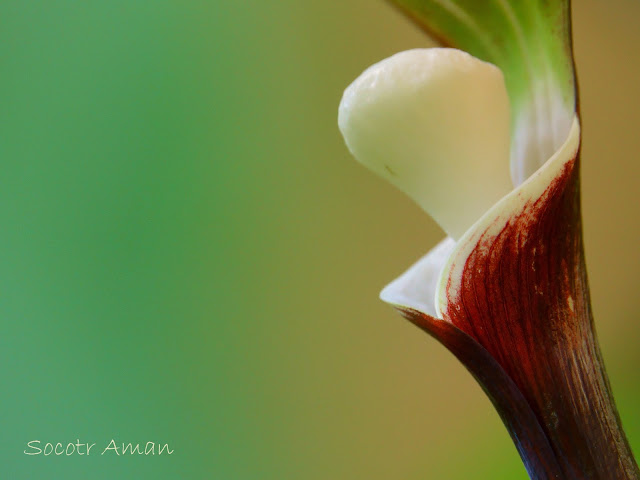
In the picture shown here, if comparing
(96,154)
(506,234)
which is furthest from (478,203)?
(96,154)

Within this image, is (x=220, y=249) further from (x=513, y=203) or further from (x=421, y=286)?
(x=513, y=203)

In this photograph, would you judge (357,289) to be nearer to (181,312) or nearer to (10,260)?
(181,312)

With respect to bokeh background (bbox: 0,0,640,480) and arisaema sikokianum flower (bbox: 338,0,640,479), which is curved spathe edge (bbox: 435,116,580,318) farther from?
bokeh background (bbox: 0,0,640,480)

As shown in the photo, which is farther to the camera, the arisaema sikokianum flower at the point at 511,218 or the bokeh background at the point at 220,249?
the bokeh background at the point at 220,249

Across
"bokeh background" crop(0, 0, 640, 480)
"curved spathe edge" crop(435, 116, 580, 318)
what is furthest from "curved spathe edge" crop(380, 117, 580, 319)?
"bokeh background" crop(0, 0, 640, 480)

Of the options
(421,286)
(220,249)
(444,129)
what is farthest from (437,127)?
(220,249)

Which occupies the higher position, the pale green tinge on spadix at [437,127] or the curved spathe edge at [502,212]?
the pale green tinge on spadix at [437,127]

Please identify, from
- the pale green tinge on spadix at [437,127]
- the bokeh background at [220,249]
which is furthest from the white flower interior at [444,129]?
the bokeh background at [220,249]

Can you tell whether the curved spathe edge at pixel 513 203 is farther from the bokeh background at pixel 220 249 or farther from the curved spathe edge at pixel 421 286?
the bokeh background at pixel 220 249
